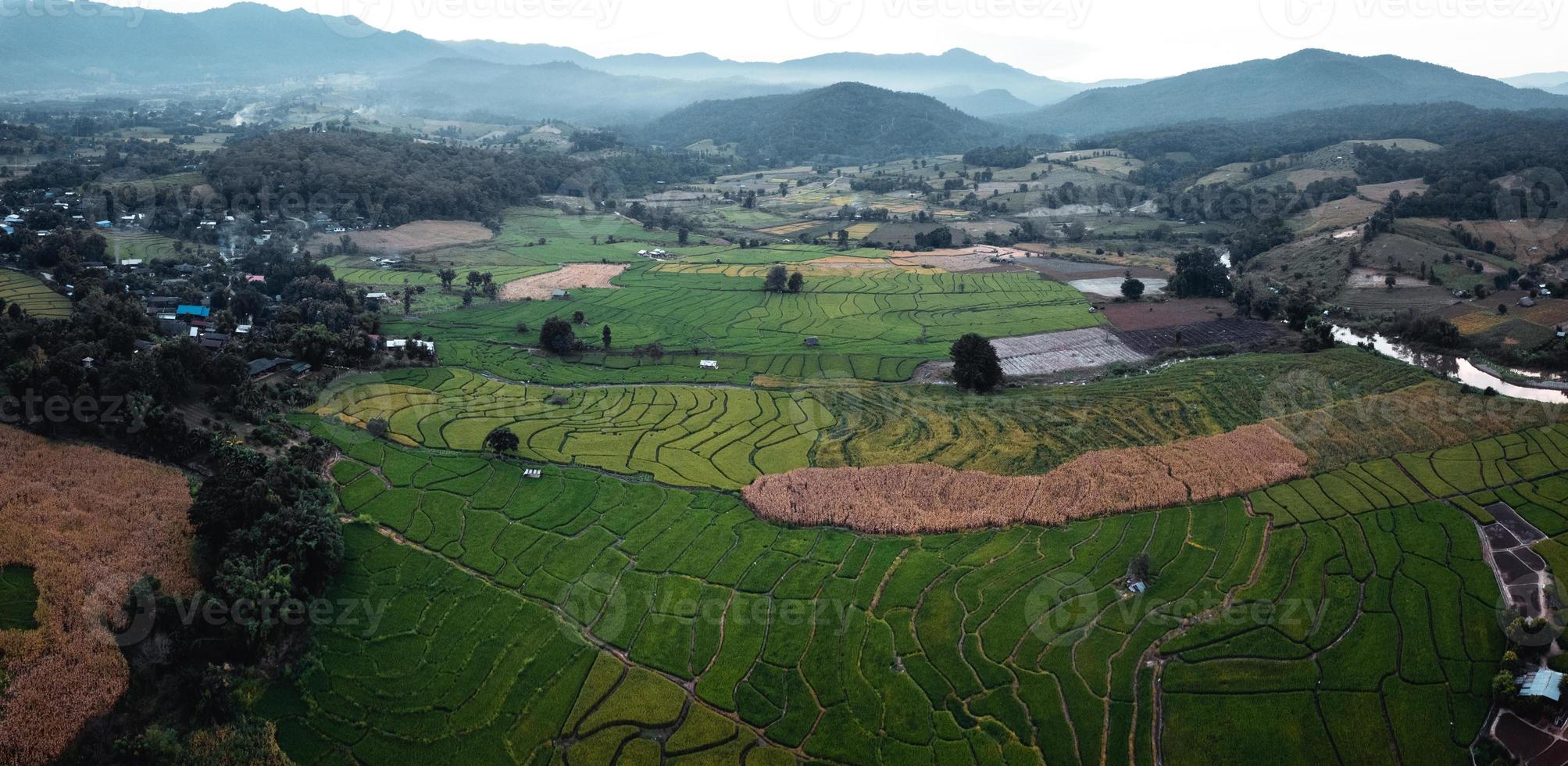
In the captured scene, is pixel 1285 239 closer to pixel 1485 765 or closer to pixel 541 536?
pixel 1485 765

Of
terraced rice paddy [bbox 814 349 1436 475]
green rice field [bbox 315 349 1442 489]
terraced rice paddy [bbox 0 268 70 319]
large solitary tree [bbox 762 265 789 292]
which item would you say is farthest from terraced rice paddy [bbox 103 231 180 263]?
terraced rice paddy [bbox 814 349 1436 475]

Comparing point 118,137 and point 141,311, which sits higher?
point 118,137

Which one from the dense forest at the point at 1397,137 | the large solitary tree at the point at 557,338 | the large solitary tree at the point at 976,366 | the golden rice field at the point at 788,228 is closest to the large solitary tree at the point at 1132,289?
the large solitary tree at the point at 976,366

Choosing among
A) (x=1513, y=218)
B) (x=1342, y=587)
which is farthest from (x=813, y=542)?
(x=1513, y=218)

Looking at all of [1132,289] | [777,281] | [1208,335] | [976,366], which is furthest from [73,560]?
[1132,289]

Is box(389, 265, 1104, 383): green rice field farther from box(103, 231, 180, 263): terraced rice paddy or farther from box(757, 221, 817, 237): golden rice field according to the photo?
box(757, 221, 817, 237): golden rice field

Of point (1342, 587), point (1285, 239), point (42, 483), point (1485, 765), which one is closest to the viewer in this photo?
point (1485, 765)
